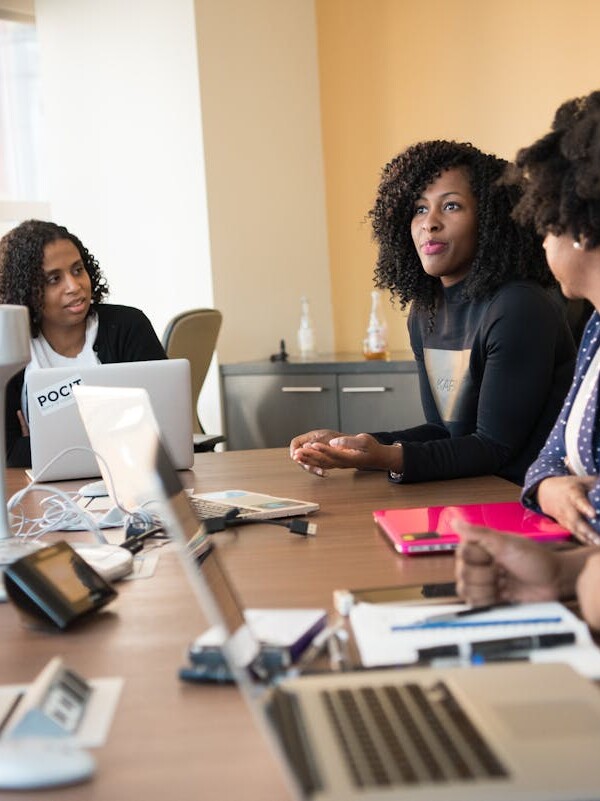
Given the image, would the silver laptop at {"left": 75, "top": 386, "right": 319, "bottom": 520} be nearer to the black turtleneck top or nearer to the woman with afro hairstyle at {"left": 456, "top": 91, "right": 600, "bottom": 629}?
the black turtleneck top

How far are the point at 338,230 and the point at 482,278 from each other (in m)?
2.65

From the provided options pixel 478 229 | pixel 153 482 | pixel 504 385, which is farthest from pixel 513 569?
pixel 478 229

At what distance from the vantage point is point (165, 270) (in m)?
4.54

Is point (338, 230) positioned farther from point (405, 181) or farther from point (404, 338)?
point (405, 181)

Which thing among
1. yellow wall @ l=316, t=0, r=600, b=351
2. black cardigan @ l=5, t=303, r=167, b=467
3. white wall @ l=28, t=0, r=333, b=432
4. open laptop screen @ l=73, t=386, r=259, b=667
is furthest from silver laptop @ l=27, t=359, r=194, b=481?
yellow wall @ l=316, t=0, r=600, b=351

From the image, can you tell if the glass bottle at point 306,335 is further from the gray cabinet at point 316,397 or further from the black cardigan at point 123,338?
the black cardigan at point 123,338

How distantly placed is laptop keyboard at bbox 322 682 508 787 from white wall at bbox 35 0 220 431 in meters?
3.69

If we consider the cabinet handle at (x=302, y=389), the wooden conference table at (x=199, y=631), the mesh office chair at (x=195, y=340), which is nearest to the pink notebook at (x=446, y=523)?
the wooden conference table at (x=199, y=631)

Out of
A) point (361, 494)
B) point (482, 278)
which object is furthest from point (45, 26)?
point (361, 494)

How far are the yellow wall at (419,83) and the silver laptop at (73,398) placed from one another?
236cm

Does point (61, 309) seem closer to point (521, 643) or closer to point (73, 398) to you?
point (73, 398)

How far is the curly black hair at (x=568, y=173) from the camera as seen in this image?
5.18 feet

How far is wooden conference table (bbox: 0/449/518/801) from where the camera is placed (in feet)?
2.73

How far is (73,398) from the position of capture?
7.22 feet
